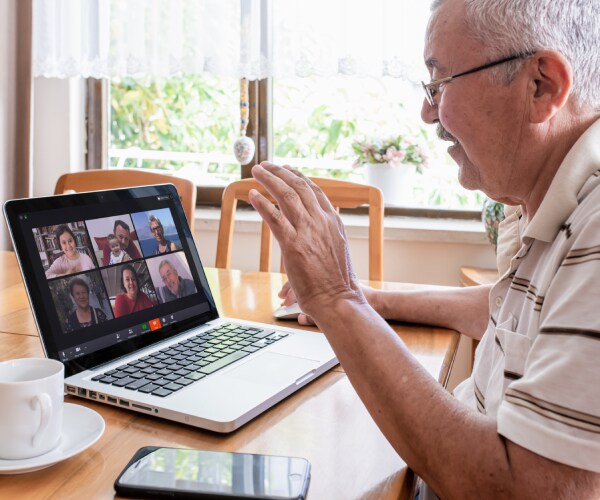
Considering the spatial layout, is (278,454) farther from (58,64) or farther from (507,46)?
(58,64)

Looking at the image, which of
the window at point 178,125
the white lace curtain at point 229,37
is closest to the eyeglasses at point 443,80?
the white lace curtain at point 229,37

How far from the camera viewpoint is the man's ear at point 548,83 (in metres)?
0.85

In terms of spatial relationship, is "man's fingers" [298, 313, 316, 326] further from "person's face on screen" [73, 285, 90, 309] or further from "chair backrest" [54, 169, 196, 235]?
"chair backrest" [54, 169, 196, 235]

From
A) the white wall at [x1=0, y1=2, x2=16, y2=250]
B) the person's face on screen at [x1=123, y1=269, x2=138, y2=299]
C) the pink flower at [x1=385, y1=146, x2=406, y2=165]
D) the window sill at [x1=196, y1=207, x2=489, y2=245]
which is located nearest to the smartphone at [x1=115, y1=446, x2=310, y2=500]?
the person's face on screen at [x1=123, y1=269, x2=138, y2=299]

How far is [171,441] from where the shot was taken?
80cm

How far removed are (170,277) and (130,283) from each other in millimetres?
96

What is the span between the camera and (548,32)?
0.86 m

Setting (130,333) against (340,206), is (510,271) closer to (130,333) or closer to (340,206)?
(130,333)

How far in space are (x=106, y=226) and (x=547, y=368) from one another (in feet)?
2.20

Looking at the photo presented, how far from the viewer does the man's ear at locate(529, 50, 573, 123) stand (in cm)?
85

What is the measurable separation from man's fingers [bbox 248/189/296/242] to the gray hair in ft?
1.02

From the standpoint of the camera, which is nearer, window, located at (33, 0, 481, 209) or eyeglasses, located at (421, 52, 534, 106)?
eyeglasses, located at (421, 52, 534, 106)

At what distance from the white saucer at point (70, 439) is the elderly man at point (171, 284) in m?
0.32

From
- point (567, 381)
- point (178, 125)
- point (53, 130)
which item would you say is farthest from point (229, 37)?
point (567, 381)
